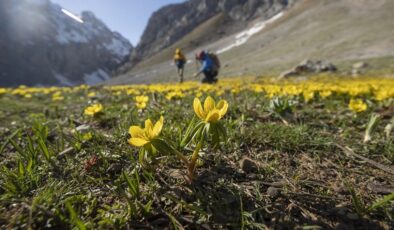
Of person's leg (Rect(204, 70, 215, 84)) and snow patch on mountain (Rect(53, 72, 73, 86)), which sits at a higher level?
snow patch on mountain (Rect(53, 72, 73, 86))

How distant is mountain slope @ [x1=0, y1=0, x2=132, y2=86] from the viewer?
13900 centimetres

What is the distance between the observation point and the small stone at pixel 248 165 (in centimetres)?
234

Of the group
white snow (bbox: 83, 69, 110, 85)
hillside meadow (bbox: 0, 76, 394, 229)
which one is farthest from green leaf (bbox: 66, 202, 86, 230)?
white snow (bbox: 83, 69, 110, 85)

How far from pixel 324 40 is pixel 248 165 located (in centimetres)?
5543

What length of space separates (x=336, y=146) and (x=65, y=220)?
2.26 metres

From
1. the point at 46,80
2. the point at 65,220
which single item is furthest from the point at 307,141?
the point at 46,80

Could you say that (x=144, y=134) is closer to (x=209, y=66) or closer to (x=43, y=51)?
(x=209, y=66)

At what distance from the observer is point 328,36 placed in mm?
54031

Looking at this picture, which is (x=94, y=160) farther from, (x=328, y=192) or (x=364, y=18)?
(x=364, y=18)

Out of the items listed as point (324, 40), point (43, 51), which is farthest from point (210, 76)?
point (43, 51)

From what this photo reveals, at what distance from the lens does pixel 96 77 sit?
577 feet

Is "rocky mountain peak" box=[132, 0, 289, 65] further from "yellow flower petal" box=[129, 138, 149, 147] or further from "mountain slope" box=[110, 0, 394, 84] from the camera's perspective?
"yellow flower petal" box=[129, 138, 149, 147]

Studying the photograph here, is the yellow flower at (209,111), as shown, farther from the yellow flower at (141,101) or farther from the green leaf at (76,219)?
the yellow flower at (141,101)

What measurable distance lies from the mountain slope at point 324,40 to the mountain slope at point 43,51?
78.4 metres
